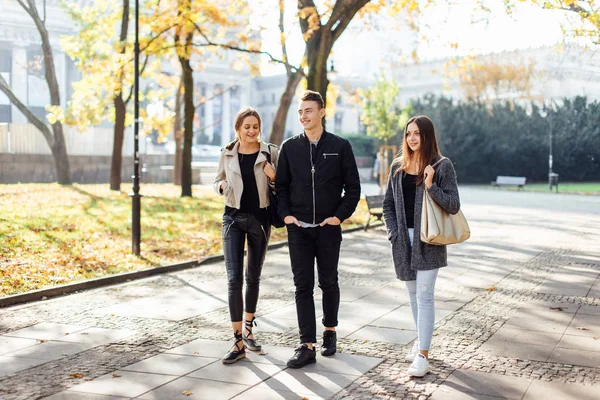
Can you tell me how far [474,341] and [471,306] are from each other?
184 cm

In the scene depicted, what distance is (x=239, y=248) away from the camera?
21.5 feet

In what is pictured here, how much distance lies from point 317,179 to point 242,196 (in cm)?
68

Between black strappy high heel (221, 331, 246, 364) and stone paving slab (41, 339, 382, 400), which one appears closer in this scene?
stone paving slab (41, 339, 382, 400)

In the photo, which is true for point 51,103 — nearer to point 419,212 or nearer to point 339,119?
point 419,212

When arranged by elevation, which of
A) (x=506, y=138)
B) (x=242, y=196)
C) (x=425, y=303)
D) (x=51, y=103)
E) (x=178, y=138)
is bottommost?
(x=425, y=303)

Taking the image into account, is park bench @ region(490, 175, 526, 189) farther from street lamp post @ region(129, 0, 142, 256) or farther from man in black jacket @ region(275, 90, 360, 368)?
man in black jacket @ region(275, 90, 360, 368)

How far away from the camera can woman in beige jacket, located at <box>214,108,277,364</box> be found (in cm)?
649

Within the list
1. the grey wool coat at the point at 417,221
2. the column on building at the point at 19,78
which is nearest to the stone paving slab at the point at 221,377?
the grey wool coat at the point at 417,221

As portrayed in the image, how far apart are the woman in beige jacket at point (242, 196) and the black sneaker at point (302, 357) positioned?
0.47 metres

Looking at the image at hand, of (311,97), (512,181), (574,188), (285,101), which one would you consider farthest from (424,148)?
(512,181)

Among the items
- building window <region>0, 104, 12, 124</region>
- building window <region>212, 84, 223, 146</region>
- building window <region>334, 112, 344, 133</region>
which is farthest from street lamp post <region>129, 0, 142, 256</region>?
building window <region>334, 112, 344, 133</region>

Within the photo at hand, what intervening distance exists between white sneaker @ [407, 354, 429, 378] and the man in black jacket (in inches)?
31.3

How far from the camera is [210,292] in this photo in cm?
1007

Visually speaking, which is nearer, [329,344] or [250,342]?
[329,344]
